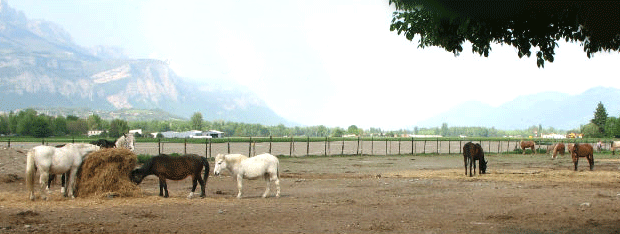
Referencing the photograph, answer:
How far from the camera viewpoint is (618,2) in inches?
309

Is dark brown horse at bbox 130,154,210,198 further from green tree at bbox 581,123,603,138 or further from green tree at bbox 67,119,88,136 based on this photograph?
green tree at bbox 67,119,88,136

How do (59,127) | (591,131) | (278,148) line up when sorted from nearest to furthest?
(278,148) → (591,131) → (59,127)

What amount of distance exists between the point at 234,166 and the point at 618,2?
1301 cm

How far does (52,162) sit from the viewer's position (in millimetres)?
17062

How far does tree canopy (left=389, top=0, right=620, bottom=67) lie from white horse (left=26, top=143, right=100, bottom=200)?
10921 mm

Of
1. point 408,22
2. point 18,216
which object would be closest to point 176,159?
point 18,216

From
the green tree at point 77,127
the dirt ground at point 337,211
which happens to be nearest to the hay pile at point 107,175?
the dirt ground at point 337,211

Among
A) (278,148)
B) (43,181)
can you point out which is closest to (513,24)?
(43,181)

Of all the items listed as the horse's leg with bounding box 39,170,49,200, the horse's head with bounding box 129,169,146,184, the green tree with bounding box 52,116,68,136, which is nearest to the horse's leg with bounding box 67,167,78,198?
the horse's leg with bounding box 39,170,49,200

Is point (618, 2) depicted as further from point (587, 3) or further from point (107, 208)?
point (107, 208)

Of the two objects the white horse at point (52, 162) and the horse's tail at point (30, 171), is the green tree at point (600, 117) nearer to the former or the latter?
the white horse at point (52, 162)

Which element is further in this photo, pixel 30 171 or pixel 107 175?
pixel 107 175

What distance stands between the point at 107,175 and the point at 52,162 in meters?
1.49

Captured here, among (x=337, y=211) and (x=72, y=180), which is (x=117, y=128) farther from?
(x=337, y=211)
